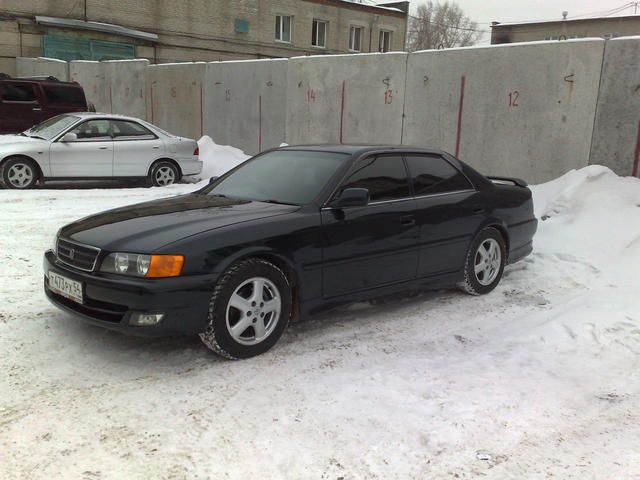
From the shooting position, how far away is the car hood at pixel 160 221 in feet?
12.3

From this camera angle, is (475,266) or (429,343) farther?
(475,266)

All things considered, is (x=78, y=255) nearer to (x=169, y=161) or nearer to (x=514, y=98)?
(x=514, y=98)

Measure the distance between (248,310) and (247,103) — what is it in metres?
12.3

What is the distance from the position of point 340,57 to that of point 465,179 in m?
8.12

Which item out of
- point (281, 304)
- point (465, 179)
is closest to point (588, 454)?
point (281, 304)

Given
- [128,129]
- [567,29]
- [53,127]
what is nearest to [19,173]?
[53,127]

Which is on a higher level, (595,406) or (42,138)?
(42,138)

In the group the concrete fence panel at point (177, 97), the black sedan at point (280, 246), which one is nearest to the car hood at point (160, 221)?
the black sedan at point (280, 246)

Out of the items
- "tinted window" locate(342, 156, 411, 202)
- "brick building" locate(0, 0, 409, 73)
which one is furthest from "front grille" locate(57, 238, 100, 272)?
"brick building" locate(0, 0, 409, 73)

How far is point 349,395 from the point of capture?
3545 mm

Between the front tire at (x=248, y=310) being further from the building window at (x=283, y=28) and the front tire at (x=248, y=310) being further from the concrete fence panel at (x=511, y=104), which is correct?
the building window at (x=283, y=28)

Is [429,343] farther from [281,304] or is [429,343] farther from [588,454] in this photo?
[588,454]

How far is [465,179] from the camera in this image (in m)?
5.53

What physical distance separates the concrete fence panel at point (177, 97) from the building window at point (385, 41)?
21.0m
